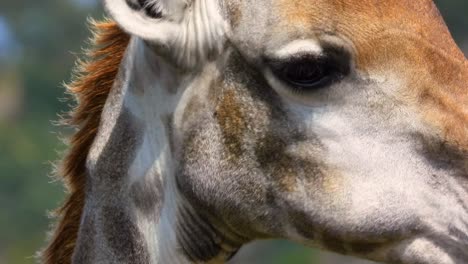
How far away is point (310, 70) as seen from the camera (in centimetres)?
624

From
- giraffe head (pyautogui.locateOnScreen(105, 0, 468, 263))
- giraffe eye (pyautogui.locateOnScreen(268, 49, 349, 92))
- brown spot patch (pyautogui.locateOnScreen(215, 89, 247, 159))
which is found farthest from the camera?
brown spot patch (pyautogui.locateOnScreen(215, 89, 247, 159))

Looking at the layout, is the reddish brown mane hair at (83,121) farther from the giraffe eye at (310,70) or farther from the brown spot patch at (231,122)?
the giraffe eye at (310,70)

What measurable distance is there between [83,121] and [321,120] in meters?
1.55

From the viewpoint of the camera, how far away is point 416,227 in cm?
613

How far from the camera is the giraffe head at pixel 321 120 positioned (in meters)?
6.11

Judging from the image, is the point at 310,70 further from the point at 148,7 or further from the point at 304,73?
the point at 148,7

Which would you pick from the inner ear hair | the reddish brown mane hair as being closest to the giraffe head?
the inner ear hair

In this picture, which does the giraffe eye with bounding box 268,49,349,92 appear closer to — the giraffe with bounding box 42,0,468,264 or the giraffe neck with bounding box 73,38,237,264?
the giraffe with bounding box 42,0,468,264

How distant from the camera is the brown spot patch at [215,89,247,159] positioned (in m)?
6.39

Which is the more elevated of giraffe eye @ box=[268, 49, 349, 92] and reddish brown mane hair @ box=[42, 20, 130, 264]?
giraffe eye @ box=[268, 49, 349, 92]

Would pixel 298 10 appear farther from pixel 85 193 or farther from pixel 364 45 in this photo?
pixel 85 193

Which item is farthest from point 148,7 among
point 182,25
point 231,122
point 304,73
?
point 304,73

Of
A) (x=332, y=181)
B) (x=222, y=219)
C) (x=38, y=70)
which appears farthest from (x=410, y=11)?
(x=38, y=70)

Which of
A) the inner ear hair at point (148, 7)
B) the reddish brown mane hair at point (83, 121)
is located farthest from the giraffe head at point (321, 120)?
the reddish brown mane hair at point (83, 121)
